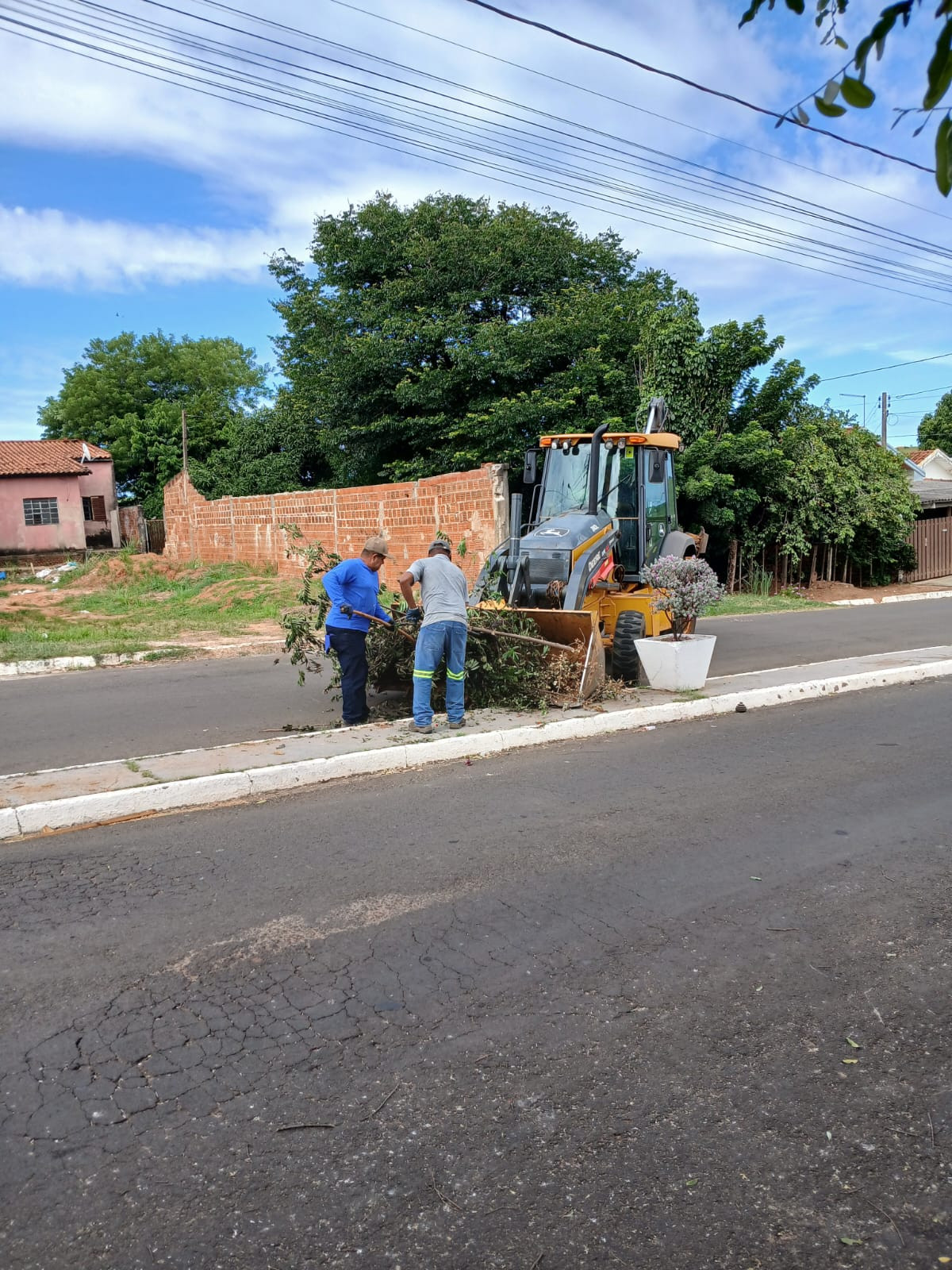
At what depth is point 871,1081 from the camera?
314cm

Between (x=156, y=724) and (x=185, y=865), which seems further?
(x=156, y=724)

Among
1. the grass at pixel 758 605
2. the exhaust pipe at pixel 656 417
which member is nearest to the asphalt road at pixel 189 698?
the exhaust pipe at pixel 656 417

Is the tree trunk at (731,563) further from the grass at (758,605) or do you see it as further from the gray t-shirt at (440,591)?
the gray t-shirt at (440,591)

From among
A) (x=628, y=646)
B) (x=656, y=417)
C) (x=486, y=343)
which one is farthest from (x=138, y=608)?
(x=628, y=646)

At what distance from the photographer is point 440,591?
7.99m

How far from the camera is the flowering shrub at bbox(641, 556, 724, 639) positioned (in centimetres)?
948

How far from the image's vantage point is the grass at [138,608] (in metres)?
15.2

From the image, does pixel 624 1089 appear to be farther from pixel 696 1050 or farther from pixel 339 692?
pixel 339 692

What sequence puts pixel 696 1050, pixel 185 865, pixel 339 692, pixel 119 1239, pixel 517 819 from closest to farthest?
pixel 119 1239, pixel 696 1050, pixel 185 865, pixel 517 819, pixel 339 692

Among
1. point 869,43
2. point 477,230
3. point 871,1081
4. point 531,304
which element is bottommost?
point 871,1081

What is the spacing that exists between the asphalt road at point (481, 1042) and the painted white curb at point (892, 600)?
61.1 ft

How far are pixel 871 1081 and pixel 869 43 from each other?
2953mm

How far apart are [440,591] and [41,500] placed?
111ft

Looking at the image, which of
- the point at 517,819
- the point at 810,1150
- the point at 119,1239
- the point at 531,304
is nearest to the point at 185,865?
the point at 517,819
